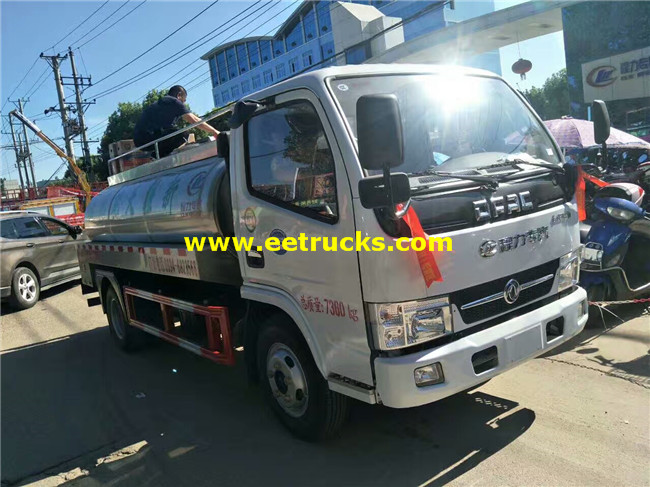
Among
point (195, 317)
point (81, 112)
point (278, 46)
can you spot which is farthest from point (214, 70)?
point (195, 317)

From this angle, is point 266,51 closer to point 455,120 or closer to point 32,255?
point 32,255

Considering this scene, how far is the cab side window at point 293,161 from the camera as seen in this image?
3.06 meters

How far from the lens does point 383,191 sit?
2.57 m

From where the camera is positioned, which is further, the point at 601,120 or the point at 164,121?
the point at 164,121

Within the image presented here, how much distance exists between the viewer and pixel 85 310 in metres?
9.44

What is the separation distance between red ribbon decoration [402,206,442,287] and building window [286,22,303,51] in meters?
57.9

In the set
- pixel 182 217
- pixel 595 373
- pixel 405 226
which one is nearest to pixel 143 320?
pixel 182 217

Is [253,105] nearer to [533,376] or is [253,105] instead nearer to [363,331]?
[363,331]

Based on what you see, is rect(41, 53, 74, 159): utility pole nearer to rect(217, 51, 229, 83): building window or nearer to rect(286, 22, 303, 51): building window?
rect(286, 22, 303, 51): building window

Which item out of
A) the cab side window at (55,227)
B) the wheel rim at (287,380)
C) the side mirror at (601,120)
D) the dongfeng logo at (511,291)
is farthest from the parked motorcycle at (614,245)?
the cab side window at (55,227)

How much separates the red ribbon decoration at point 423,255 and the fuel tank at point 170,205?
5.88 feet

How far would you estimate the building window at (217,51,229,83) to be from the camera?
6762cm

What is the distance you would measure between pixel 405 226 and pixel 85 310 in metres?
8.46

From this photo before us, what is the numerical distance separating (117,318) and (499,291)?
5.20 meters
